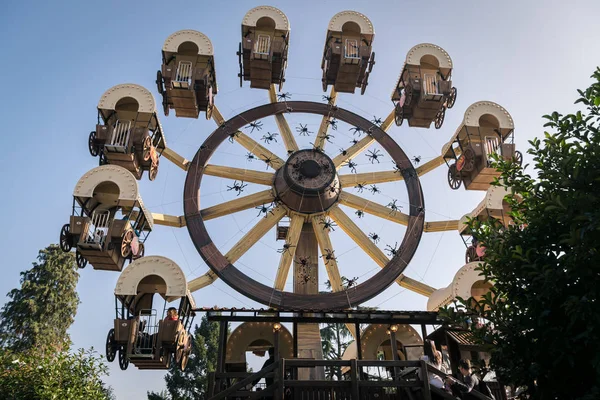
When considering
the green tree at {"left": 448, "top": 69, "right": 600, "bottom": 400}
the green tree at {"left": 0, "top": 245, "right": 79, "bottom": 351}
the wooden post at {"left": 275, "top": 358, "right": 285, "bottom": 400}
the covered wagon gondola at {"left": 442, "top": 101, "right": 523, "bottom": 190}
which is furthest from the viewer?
the green tree at {"left": 0, "top": 245, "right": 79, "bottom": 351}

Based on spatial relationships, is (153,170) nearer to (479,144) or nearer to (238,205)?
(238,205)

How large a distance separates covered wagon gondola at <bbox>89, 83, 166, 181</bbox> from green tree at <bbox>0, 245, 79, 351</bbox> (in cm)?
1448

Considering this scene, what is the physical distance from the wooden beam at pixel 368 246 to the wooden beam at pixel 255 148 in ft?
7.54

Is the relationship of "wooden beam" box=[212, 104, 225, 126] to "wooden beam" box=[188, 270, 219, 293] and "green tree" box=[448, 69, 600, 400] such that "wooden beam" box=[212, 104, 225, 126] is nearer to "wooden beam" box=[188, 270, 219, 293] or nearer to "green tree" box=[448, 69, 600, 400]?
"wooden beam" box=[188, 270, 219, 293]

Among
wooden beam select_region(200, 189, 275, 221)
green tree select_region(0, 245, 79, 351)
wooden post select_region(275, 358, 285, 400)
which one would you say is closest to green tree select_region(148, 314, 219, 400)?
green tree select_region(0, 245, 79, 351)

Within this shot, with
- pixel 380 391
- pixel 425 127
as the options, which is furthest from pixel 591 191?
pixel 425 127

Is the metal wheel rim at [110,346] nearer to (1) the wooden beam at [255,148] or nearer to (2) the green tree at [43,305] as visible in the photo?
(1) the wooden beam at [255,148]

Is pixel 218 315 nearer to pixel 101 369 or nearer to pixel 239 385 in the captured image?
pixel 239 385

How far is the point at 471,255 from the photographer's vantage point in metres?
14.3

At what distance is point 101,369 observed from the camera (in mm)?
11562

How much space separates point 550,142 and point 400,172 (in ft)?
32.7

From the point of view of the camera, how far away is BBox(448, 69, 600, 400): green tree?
4.98 m

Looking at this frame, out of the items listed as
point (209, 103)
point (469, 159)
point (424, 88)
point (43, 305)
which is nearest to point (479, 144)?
point (469, 159)

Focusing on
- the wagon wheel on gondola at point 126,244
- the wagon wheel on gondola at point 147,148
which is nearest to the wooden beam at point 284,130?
the wagon wheel on gondola at point 147,148
